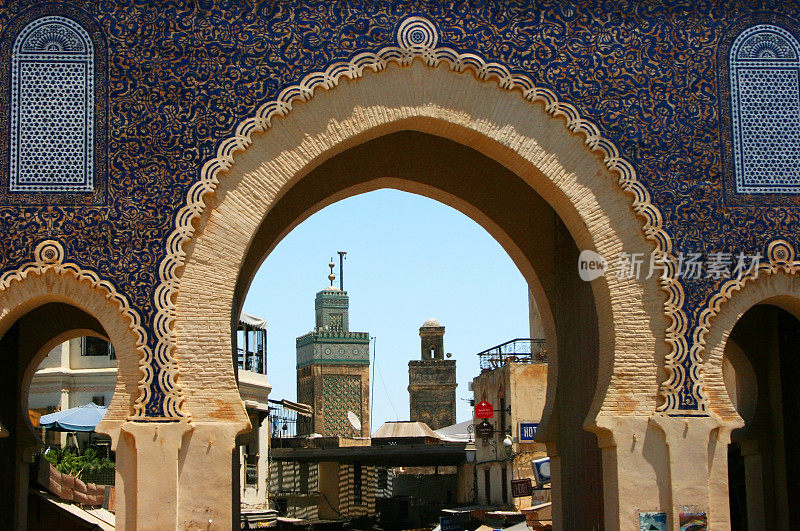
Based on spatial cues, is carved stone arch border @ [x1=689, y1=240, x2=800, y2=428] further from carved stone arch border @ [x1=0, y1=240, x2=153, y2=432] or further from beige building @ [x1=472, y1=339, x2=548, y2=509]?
beige building @ [x1=472, y1=339, x2=548, y2=509]

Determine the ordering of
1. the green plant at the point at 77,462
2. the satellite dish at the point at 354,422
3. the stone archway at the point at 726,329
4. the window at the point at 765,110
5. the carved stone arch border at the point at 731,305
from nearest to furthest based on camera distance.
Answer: the stone archway at the point at 726,329 < the carved stone arch border at the point at 731,305 < the window at the point at 765,110 < the green plant at the point at 77,462 < the satellite dish at the point at 354,422

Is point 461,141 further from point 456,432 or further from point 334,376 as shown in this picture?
point 334,376

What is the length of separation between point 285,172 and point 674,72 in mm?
3366

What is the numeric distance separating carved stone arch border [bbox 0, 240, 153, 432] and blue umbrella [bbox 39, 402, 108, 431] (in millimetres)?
7398

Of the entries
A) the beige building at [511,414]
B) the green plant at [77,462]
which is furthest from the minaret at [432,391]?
the green plant at [77,462]

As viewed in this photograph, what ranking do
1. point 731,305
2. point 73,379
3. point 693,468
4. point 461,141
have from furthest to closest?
point 73,379 < point 461,141 < point 731,305 < point 693,468

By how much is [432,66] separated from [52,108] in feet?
10.1

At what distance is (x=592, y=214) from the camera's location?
32.0 ft

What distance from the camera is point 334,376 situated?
147ft

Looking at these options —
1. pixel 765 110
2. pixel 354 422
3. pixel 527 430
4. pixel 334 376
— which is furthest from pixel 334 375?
pixel 765 110

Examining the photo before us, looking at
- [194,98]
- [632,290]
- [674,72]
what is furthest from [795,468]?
[194,98]

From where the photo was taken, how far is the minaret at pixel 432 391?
145ft

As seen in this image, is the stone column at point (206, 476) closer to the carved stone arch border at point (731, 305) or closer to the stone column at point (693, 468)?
the stone column at point (693, 468)

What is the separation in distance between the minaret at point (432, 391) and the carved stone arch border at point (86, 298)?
3529cm
